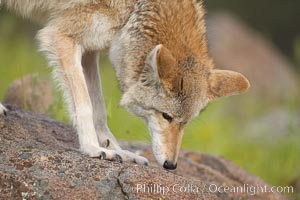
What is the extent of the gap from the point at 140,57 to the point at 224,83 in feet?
3.03

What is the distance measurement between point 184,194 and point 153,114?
48.8 inches

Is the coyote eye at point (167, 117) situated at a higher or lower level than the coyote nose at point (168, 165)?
higher

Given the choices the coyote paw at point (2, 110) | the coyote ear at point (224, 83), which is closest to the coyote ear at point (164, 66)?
the coyote ear at point (224, 83)

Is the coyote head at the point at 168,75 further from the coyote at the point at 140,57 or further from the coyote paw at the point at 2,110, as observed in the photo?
the coyote paw at the point at 2,110

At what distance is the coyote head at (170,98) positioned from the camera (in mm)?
7289

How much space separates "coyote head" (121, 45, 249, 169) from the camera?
287 inches

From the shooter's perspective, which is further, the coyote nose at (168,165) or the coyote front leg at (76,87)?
the coyote nose at (168,165)

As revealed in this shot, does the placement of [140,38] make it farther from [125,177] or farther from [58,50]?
[125,177]

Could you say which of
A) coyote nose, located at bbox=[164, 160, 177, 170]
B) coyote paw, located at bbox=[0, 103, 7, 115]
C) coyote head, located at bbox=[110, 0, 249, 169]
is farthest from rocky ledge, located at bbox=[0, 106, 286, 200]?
coyote head, located at bbox=[110, 0, 249, 169]

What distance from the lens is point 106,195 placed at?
6.17m

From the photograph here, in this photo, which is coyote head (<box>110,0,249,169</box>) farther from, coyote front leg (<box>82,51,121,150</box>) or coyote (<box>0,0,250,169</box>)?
coyote front leg (<box>82,51,121,150</box>)

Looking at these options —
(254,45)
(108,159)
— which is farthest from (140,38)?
(254,45)

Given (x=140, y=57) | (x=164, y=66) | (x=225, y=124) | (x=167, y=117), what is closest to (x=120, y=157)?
(x=167, y=117)

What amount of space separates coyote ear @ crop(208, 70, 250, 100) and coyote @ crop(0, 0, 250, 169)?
0.04 feet
